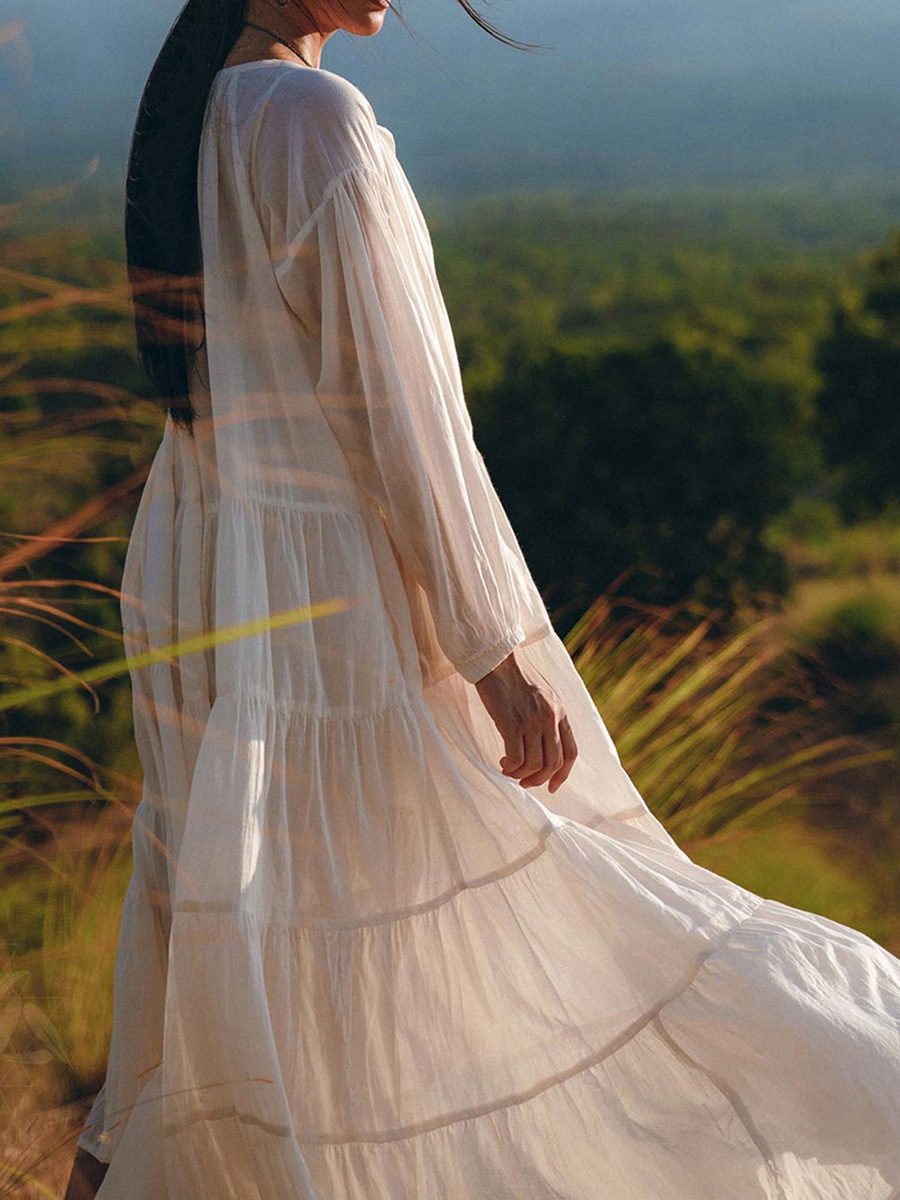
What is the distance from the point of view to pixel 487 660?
1008 mm

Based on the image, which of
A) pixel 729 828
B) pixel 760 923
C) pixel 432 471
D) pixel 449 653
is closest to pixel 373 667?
pixel 449 653

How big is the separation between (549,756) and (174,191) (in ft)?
2.02

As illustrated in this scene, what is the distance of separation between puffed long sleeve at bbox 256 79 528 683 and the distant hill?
21.8 ft

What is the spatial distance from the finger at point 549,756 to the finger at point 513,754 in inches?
0.8

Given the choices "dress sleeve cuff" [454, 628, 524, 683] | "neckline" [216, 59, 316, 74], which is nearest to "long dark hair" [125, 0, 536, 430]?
"neckline" [216, 59, 316, 74]

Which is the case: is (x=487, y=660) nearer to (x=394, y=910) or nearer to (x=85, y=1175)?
(x=394, y=910)

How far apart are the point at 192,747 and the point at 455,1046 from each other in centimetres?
35

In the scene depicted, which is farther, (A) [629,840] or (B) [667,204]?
(B) [667,204]

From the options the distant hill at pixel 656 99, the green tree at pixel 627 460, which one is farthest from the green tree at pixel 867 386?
the distant hill at pixel 656 99

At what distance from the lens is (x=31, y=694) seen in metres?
1.00

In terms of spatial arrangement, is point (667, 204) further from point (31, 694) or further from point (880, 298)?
point (31, 694)

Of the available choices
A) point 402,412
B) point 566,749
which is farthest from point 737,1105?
point 402,412

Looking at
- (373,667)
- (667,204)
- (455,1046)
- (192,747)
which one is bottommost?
(667,204)

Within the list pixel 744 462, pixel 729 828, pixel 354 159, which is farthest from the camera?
pixel 744 462
